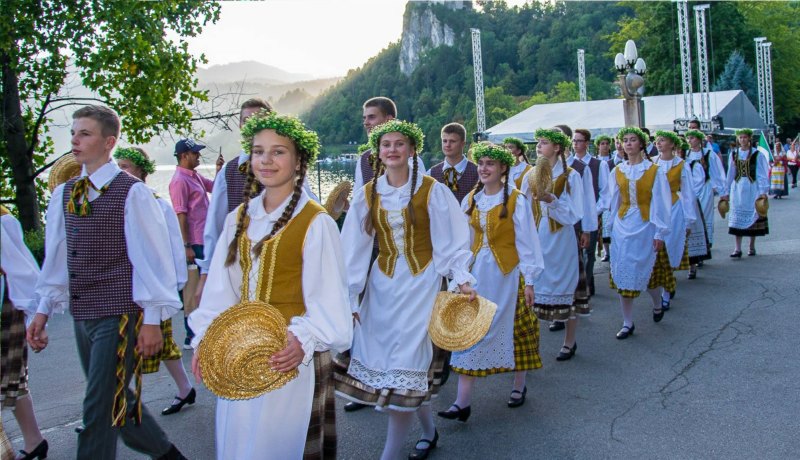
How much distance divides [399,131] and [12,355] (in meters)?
2.76

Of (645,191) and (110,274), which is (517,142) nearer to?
A: (645,191)

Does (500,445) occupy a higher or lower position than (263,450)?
lower

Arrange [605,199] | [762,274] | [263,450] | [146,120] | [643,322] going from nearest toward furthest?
[263,450] < [643,322] < [605,199] < [762,274] < [146,120]

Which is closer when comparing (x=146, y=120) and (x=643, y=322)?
(x=643, y=322)

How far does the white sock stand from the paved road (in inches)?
20.5

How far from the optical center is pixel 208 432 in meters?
5.37

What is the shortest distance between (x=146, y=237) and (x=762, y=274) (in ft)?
31.4

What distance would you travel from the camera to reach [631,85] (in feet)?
63.9

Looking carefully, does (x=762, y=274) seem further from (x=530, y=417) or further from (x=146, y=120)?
(x=146, y=120)

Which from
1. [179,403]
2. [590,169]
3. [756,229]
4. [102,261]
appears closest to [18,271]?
[102,261]

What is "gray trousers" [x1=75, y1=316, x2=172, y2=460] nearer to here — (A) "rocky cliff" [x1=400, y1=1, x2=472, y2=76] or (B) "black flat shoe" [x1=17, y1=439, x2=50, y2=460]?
(B) "black flat shoe" [x1=17, y1=439, x2=50, y2=460]

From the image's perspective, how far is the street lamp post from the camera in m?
19.4

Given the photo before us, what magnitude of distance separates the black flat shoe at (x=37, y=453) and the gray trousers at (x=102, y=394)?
3.91 ft

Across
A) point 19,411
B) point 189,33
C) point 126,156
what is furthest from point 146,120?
point 19,411
